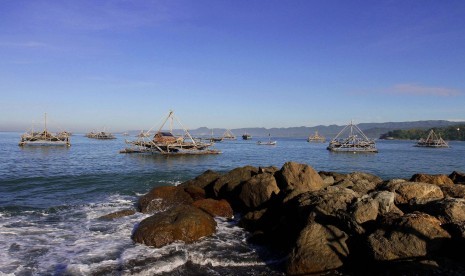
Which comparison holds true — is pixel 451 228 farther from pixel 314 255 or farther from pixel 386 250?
pixel 314 255

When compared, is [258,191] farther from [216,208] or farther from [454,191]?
[454,191]

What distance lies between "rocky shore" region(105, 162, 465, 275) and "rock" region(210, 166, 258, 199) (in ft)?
1.89

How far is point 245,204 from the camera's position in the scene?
15.4 meters

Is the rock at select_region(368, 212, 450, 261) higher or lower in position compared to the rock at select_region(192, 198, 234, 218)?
higher

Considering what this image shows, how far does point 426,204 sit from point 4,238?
14.0 m

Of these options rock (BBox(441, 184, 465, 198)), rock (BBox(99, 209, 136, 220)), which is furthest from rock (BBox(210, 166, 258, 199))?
rock (BBox(441, 184, 465, 198))

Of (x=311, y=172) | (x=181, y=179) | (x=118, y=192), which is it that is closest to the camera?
(x=311, y=172)

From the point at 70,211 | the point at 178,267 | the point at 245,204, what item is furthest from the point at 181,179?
the point at 178,267

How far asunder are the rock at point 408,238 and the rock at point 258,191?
234 inches

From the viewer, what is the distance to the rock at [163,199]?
16641 mm

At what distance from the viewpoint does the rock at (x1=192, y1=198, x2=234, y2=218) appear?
15.2m

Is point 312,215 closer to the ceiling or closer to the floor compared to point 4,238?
closer to the ceiling

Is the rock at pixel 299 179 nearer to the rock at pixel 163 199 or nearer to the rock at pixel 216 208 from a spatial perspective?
the rock at pixel 216 208

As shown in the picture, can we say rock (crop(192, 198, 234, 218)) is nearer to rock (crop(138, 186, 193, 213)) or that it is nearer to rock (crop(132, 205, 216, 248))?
rock (crop(138, 186, 193, 213))
